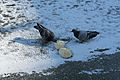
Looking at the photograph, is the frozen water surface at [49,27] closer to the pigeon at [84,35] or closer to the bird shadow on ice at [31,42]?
the bird shadow on ice at [31,42]

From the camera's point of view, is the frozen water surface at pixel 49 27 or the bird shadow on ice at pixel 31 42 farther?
the bird shadow on ice at pixel 31 42

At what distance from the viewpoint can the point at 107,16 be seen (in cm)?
921

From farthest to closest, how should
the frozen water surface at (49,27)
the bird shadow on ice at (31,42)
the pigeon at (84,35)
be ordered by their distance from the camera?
the pigeon at (84,35), the bird shadow on ice at (31,42), the frozen water surface at (49,27)

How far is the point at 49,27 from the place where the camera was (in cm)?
827

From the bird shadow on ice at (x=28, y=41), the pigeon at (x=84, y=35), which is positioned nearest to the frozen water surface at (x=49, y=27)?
the bird shadow on ice at (x=28, y=41)

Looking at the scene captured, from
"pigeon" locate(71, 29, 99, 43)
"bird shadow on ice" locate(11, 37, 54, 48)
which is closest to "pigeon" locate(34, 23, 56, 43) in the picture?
"bird shadow on ice" locate(11, 37, 54, 48)

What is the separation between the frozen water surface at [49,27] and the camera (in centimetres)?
635

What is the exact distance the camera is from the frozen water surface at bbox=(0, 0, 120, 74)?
635cm

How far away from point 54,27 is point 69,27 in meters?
0.55

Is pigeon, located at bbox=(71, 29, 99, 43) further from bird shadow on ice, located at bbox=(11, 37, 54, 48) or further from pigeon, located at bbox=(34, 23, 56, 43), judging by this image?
bird shadow on ice, located at bbox=(11, 37, 54, 48)

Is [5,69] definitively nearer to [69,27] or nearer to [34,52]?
[34,52]

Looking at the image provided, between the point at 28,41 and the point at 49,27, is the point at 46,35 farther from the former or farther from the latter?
the point at 49,27

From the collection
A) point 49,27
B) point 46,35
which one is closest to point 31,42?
point 46,35

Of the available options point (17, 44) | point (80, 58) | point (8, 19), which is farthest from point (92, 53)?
point (8, 19)
